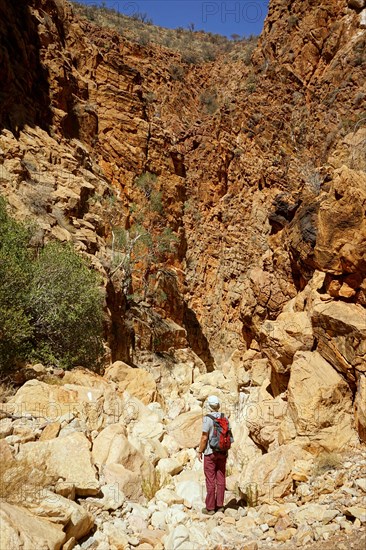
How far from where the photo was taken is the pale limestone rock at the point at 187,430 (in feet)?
23.4

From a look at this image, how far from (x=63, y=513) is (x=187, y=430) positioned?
4.20 m

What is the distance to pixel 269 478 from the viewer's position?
4836 millimetres

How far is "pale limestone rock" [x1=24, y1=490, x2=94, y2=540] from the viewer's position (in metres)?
3.44

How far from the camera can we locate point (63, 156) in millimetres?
16609

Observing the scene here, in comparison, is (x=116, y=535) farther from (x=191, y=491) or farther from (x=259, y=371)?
(x=259, y=371)

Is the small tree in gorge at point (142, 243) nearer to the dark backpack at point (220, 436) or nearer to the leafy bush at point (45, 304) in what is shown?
the leafy bush at point (45, 304)

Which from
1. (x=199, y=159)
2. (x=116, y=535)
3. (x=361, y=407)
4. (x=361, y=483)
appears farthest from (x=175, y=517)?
(x=199, y=159)

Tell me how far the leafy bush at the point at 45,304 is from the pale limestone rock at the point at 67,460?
3.18 metres

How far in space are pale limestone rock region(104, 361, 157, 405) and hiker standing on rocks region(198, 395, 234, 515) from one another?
15.7ft

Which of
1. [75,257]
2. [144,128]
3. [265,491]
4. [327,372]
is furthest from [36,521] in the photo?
[144,128]

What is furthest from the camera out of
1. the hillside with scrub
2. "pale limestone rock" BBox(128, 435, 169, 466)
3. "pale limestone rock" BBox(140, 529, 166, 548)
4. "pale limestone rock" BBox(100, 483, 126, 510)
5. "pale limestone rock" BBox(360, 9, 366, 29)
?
"pale limestone rock" BBox(360, 9, 366, 29)

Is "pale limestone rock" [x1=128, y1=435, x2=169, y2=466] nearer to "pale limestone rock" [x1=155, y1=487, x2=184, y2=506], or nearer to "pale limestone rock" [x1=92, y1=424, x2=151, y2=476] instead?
"pale limestone rock" [x1=92, y1=424, x2=151, y2=476]

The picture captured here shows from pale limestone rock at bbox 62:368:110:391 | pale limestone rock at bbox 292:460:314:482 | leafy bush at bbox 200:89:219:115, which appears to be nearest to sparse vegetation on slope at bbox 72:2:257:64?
leafy bush at bbox 200:89:219:115

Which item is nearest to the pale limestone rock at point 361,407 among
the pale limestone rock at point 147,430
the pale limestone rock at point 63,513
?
the pale limestone rock at point 147,430
